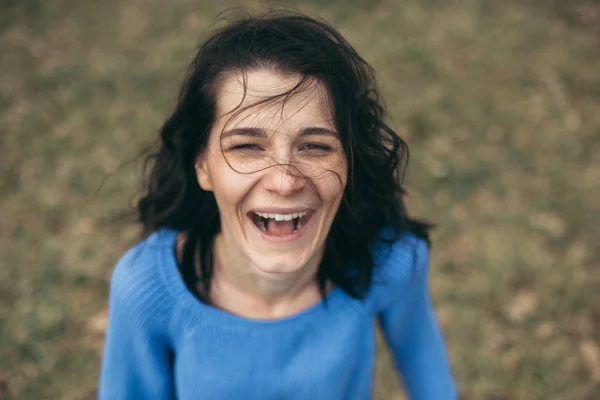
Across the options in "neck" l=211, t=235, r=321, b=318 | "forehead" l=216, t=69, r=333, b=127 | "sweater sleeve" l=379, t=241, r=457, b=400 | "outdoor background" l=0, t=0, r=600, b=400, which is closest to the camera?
"forehead" l=216, t=69, r=333, b=127

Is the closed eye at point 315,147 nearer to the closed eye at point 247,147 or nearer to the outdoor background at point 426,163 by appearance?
the closed eye at point 247,147

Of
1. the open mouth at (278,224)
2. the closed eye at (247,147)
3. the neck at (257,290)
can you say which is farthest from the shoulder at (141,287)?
the closed eye at (247,147)

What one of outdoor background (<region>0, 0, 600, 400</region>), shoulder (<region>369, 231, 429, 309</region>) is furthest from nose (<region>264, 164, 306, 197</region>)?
outdoor background (<region>0, 0, 600, 400</region>)

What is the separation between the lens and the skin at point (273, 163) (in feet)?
4.27

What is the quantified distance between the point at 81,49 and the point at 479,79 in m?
3.15

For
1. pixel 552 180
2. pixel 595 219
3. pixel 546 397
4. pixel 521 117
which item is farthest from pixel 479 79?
pixel 546 397

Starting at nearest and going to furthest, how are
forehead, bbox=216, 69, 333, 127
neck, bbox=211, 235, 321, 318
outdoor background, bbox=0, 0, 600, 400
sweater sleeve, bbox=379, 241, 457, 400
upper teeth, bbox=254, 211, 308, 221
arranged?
forehead, bbox=216, 69, 333, 127 < upper teeth, bbox=254, 211, 308, 221 < neck, bbox=211, 235, 321, 318 < sweater sleeve, bbox=379, 241, 457, 400 < outdoor background, bbox=0, 0, 600, 400

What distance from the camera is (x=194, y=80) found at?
1.41m

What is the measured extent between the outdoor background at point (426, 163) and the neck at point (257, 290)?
130 centimetres

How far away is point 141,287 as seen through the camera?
145 centimetres

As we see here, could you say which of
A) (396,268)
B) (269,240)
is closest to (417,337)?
(396,268)

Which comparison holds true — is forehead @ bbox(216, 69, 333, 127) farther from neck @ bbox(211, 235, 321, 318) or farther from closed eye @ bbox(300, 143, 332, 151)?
neck @ bbox(211, 235, 321, 318)

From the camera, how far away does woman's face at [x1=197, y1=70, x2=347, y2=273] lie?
1.30 meters

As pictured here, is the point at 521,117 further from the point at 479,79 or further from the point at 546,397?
the point at 546,397
